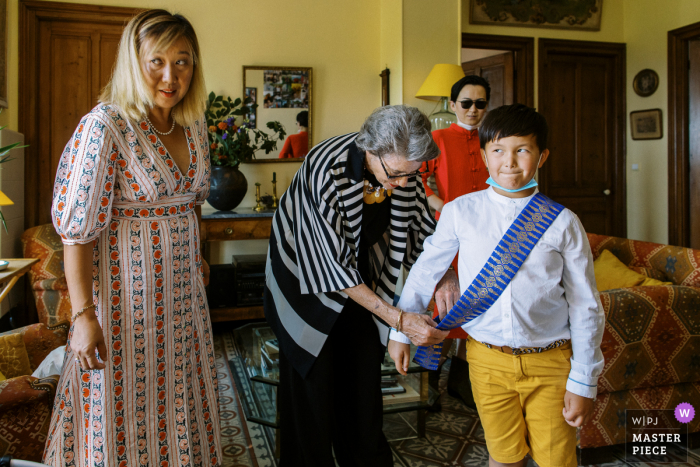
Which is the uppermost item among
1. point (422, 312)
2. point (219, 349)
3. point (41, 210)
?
point (41, 210)

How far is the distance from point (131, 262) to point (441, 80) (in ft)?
9.68

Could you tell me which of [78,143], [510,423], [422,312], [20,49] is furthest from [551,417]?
[20,49]

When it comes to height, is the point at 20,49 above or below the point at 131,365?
above

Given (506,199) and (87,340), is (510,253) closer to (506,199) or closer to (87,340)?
(506,199)

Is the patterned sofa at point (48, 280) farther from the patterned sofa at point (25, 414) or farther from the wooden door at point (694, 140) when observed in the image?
the wooden door at point (694, 140)

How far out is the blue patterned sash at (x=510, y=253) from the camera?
1274 millimetres

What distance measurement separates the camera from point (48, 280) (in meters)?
3.22

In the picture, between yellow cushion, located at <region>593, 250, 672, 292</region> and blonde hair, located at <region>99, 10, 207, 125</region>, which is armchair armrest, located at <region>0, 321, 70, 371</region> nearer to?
blonde hair, located at <region>99, 10, 207, 125</region>

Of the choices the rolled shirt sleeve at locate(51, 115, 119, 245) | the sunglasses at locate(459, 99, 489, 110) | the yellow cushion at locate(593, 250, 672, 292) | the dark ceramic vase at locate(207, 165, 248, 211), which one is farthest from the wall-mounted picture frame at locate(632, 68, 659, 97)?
the rolled shirt sleeve at locate(51, 115, 119, 245)

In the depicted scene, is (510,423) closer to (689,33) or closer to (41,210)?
(41,210)

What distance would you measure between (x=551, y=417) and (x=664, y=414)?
1.15 meters

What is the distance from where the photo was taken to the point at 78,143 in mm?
1233

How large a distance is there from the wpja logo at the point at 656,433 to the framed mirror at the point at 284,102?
10.4ft

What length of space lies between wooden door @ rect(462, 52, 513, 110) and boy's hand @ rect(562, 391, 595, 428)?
4.24m
